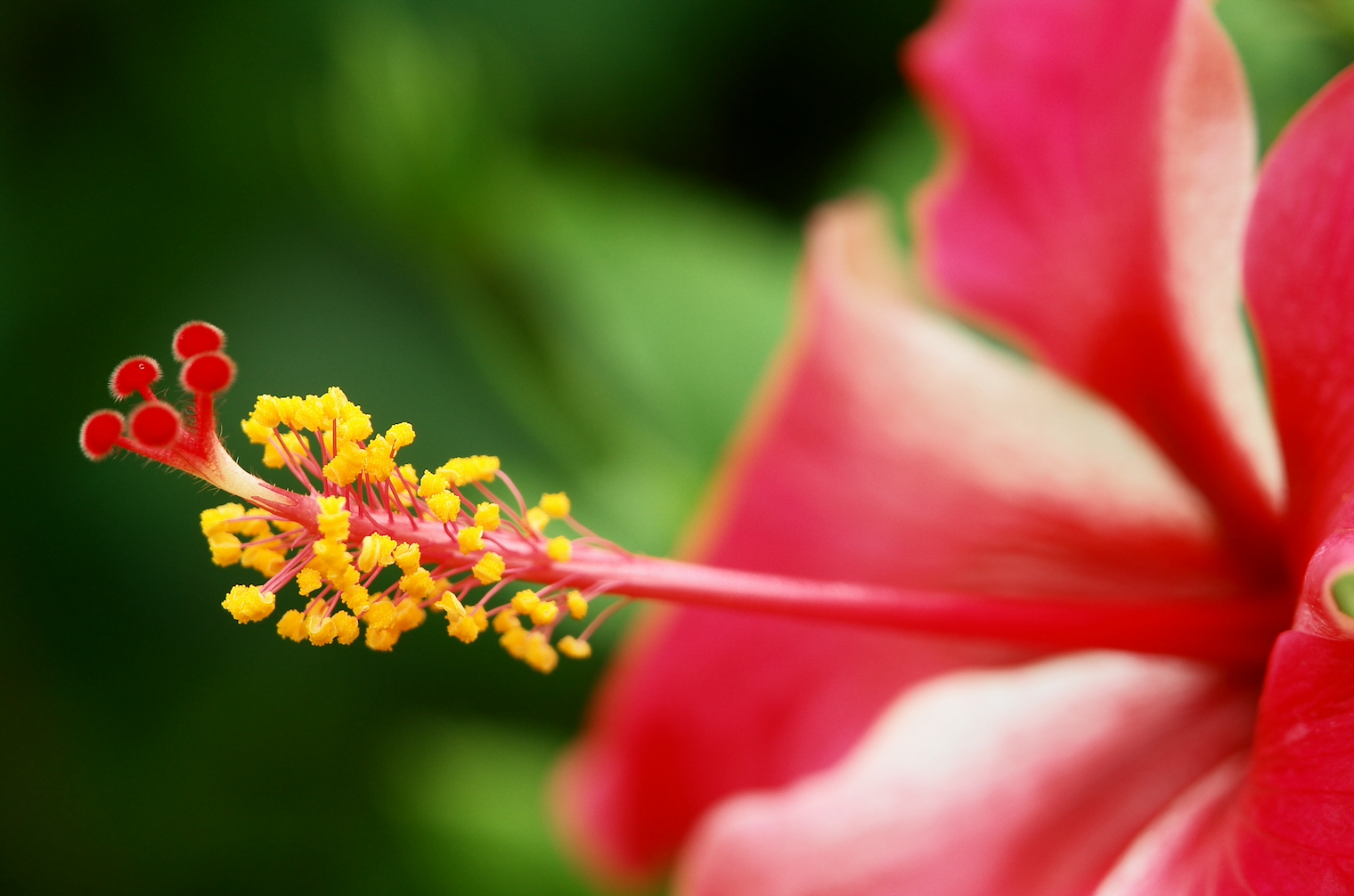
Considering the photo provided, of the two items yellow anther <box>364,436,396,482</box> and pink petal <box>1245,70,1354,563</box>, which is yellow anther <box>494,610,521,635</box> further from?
pink petal <box>1245,70,1354,563</box>

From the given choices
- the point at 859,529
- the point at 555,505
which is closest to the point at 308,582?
the point at 555,505

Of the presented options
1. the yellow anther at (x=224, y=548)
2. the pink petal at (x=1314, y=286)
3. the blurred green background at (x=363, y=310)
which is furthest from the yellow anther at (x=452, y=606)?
the blurred green background at (x=363, y=310)

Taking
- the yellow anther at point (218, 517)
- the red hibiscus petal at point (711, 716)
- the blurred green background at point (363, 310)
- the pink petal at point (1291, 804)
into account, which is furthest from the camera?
the blurred green background at point (363, 310)

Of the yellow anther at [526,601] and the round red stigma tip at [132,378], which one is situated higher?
the round red stigma tip at [132,378]

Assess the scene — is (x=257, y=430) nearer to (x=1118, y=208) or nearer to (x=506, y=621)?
(x=506, y=621)

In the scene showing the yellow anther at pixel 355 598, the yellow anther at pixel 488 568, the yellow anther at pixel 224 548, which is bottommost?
the yellow anther at pixel 488 568

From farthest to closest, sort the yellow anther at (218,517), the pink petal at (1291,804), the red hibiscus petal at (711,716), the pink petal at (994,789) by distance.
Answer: the red hibiscus petal at (711,716), the pink petal at (994,789), the yellow anther at (218,517), the pink petal at (1291,804)

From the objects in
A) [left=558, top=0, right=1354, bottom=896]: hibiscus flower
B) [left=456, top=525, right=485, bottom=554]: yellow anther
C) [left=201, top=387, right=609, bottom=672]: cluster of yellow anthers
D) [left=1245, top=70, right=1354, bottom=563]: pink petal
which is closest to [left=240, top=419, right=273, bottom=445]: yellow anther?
[left=201, top=387, right=609, bottom=672]: cluster of yellow anthers

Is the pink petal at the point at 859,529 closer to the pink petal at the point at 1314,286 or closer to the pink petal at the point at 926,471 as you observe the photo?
the pink petal at the point at 926,471

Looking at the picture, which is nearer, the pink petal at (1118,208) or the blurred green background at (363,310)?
the pink petal at (1118,208)
